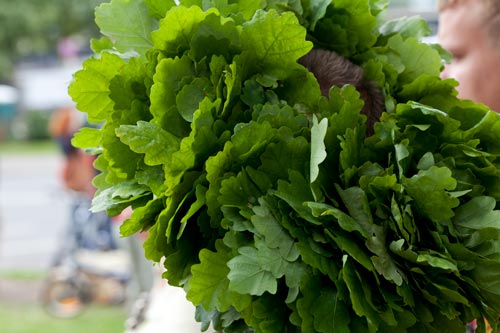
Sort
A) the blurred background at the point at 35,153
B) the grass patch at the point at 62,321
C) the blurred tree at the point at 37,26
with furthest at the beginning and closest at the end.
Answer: the blurred tree at the point at 37,26, the blurred background at the point at 35,153, the grass patch at the point at 62,321

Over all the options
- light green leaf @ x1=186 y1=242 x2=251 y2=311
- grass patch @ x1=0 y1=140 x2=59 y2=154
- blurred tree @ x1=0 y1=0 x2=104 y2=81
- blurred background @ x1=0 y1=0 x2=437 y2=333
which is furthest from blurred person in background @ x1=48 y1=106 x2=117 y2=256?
blurred tree @ x1=0 y1=0 x2=104 y2=81

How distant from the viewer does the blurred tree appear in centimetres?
1269

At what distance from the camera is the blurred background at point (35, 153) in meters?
3.91

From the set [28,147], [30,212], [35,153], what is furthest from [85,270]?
[28,147]

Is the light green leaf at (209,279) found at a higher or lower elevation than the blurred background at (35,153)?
higher

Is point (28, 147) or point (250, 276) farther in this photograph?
point (28, 147)

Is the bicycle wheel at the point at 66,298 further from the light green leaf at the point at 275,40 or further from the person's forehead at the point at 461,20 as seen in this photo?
the light green leaf at the point at 275,40

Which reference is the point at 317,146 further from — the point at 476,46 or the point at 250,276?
the point at 476,46

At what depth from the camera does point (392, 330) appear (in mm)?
774

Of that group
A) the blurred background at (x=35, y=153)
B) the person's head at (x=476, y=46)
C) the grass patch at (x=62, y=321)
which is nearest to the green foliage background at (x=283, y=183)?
the blurred background at (x=35, y=153)

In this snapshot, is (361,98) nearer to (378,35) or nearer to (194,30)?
(378,35)

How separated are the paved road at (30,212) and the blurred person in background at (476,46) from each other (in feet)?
10.5

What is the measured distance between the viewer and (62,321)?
3.90 metres

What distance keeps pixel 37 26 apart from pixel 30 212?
6.65 metres
